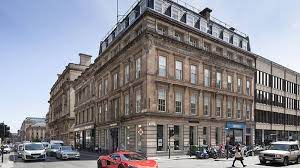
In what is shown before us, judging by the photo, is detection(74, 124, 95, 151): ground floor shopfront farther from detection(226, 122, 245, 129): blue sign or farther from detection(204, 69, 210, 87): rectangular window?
detection(226, 122, 245, 129): blue sign

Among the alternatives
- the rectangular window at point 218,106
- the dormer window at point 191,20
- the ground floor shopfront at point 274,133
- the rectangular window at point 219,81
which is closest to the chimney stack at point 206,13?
the dormer window at point 191,20


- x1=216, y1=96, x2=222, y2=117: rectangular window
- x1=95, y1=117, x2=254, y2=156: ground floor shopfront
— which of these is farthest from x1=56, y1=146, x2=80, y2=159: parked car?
x1=216, y1=96, x2=222, y2=117: rectangular window

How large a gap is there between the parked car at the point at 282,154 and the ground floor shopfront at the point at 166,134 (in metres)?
12.2

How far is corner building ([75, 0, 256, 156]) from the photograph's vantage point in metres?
36.8

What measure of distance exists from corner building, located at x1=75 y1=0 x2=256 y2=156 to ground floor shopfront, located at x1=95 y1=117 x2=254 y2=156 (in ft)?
0.34

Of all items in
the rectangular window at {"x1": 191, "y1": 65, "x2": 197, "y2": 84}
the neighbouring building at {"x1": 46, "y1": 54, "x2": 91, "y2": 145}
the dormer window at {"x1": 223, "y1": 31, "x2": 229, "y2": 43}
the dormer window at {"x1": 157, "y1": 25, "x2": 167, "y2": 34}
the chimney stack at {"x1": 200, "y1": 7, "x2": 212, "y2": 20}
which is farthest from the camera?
the neighbouring building at {"x1": 46, "y1": 54, "x2": 91, "y2": 145}

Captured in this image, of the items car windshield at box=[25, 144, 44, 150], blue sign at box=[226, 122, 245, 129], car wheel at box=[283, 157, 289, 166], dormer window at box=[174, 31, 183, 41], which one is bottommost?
car wheel at box=[283, 157, 289, 166]

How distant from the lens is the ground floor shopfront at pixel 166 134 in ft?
118

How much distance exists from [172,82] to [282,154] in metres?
15.6

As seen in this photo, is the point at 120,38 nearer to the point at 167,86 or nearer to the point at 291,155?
the point at 167,86

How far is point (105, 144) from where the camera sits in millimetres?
50531

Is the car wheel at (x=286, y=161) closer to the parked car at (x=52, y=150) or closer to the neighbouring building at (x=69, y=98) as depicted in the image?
the parked car at (x=52, y=150)

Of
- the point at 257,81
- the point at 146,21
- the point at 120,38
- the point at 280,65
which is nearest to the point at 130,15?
the point at 120,38

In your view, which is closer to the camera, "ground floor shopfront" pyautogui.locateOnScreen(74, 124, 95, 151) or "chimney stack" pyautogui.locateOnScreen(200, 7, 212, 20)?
"chimney stack" pyautogui.locateOnScreen(200, 7, 212, 20)
